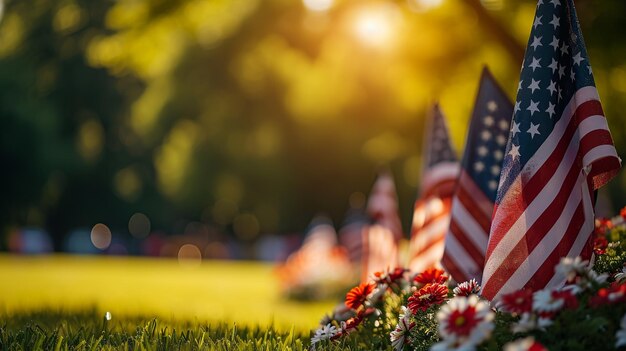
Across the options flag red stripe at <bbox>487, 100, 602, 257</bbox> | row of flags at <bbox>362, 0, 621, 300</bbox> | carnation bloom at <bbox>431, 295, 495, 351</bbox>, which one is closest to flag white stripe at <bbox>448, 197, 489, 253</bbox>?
row of flags at <bbox>362, 0, 621, 300</bbox>

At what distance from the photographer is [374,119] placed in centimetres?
3631

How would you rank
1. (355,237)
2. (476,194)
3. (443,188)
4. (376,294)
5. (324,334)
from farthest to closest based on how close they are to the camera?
(355,237), (443,188), (476,194), (376,294), (324,334)

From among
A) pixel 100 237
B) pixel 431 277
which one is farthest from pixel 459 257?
pixel 100 237

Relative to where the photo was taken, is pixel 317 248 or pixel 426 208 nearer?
pixel 426 208

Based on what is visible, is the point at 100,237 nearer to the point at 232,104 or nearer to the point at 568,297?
the point at 232,104

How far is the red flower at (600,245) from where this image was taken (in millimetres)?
6363

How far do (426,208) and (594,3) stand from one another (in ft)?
13.6

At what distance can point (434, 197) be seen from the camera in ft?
32.2

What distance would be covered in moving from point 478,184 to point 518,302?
3.29 metres

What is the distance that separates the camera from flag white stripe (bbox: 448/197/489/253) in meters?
7.50

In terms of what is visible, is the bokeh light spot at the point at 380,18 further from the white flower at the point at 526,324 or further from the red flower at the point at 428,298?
the white flower at the point at 526,324

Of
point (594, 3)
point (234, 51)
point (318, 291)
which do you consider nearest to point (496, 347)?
point (594, 3)

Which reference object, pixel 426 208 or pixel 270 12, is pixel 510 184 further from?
pixel 270 12

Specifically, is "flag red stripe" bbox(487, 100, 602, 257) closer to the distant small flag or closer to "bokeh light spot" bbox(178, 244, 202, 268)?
the distant small flag
